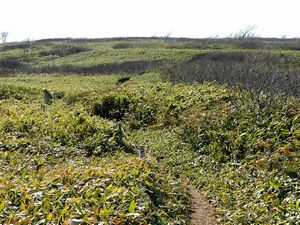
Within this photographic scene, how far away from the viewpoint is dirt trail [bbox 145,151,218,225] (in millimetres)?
8391

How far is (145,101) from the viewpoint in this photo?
20625mm

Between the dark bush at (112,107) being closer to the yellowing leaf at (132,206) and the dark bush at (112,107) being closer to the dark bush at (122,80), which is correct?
the yellowing leaf at (132,206)

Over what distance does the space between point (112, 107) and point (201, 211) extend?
1305cm

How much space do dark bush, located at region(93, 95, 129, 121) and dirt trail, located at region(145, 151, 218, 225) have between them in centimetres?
1114

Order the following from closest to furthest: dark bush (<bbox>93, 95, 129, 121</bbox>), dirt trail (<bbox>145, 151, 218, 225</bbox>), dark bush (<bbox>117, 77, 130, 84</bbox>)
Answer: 1. dirt trail (<bbox>145, 151, 218, 225</bbox>)
2. dark bush (<bbox>93, 95, 129, 121</bbox>)
3. dark bush (<bbox>117, 77, 130, 84</bbox>)

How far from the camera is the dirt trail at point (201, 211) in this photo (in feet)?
27.5

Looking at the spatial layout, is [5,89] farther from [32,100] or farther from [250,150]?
[250,150]

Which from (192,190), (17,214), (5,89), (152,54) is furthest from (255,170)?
(152,54)

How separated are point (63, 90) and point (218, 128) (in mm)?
18348

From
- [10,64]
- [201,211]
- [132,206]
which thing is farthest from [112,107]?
[10,64]

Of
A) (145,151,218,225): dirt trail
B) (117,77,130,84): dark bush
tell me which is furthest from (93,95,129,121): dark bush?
(117,77,130,84): dark bush

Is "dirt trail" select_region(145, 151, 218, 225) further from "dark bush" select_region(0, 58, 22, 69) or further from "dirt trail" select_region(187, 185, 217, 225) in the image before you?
"dark bush" select_region(0, 58, 22, 69)

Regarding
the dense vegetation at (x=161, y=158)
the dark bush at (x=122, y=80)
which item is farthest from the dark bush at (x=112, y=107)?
the dark bush at (x=122, y=80)

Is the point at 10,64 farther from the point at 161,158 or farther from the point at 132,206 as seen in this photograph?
the point at 132,206
